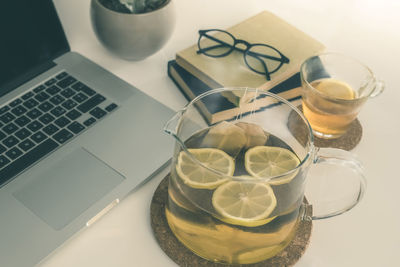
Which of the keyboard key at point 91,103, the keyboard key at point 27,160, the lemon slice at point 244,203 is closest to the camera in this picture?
the lemon slice at point 244,203

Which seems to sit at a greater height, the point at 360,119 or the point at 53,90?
the point at 53,90

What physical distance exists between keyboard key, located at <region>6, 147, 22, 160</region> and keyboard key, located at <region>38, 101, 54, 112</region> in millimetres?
88

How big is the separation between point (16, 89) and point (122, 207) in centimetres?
30

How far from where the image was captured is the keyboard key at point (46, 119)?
2.27ft

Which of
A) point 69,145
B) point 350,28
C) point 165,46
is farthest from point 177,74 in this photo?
point 350,28

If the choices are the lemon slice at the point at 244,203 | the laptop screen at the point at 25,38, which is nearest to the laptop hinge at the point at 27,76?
the laptop screen at the point at 25,38

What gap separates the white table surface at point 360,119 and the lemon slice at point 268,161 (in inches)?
4.6

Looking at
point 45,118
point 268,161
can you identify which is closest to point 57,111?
point 45,118

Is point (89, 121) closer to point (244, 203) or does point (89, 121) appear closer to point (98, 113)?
point (98, 113)

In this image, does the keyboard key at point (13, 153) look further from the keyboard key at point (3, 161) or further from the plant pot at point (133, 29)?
the plant pot at point (133, 29)

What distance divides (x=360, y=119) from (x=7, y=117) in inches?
23.5

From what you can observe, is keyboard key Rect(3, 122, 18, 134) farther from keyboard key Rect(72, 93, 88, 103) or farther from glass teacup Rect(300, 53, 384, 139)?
glass teacup Rect(300, 53, 384, 139)

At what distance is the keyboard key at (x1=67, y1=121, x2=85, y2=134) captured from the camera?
0.69 m

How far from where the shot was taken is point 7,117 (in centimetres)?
69
